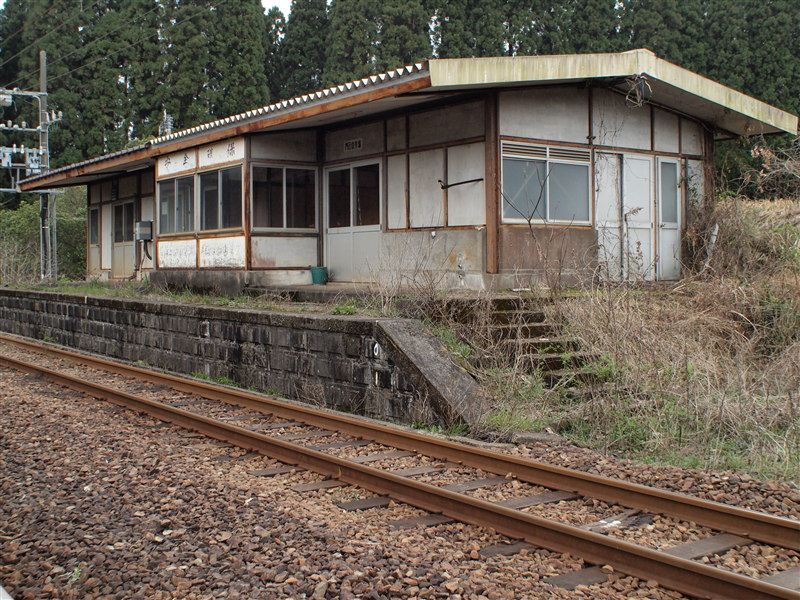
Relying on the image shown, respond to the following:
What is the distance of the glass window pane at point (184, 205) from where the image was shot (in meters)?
17.0

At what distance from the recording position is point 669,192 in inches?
562

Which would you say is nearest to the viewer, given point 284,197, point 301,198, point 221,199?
point 284,197

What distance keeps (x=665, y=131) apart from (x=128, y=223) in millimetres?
14881

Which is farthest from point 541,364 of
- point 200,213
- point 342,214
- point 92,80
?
point 92,80

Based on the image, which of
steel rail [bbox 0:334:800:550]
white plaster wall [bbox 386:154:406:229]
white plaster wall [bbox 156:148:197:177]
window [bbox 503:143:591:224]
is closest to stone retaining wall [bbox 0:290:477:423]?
steel rail [bbox 0:334:800:550]

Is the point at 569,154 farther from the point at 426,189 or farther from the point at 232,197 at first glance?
the point at 232,197

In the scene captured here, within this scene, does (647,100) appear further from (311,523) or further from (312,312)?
(311,523)

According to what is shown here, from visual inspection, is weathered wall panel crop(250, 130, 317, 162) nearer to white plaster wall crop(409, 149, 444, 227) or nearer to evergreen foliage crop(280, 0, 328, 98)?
white plaster wall crop(409, 149, 444, 227)

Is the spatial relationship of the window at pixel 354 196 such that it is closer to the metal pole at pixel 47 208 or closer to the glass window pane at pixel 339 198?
the glass window pane at pixel 339 198

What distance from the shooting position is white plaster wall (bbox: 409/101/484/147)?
39.8 ft

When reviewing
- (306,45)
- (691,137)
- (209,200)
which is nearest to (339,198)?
(209,200)

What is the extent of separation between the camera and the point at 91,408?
9.44 m

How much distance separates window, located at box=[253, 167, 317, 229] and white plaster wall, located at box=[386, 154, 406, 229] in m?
2.22

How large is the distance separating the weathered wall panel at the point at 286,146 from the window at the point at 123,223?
917 cm
